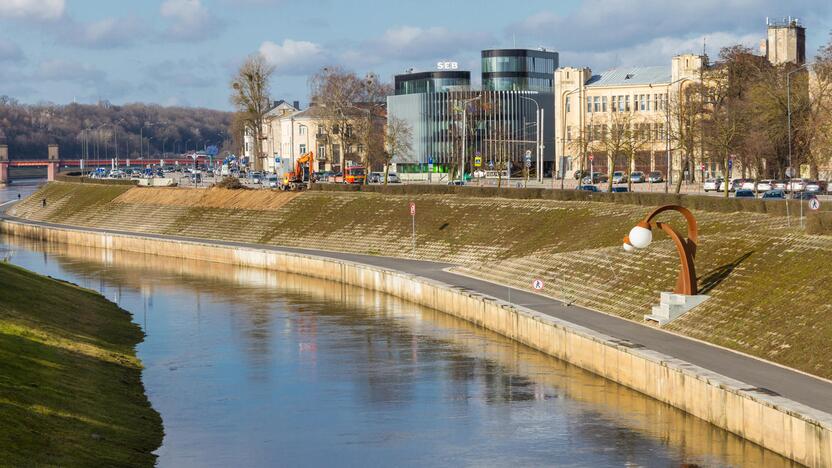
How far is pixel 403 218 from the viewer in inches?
3898

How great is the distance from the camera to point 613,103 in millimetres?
155375

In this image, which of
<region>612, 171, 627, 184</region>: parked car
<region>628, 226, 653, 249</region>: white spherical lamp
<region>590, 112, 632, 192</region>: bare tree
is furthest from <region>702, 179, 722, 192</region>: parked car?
<region>628, 226, 653, 249</region>: white spherical lamp

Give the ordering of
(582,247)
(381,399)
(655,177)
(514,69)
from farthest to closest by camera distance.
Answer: (514,69)
(655,177)
(582,247)
(381,399)

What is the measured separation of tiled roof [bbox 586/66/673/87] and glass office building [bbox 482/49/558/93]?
80.2ft

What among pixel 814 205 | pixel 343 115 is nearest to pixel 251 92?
pixel 343 115

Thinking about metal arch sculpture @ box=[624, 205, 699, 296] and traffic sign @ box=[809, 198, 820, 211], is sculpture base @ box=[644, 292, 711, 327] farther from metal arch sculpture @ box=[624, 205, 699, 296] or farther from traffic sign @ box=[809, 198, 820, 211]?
traffic sign @ box=[809, 198, 820, 211]

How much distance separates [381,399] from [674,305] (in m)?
12.9

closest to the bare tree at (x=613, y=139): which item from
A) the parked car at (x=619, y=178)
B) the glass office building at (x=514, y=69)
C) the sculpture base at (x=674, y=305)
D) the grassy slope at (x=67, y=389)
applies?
the parked car at (x=619, y=178)

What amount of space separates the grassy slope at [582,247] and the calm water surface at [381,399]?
16.3ft

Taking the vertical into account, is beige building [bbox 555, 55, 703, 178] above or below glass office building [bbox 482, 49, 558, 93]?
below

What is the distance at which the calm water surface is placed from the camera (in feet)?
126

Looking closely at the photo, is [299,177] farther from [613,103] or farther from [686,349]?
[686,349]

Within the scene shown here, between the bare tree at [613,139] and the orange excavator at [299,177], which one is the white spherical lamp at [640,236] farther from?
the orange excavator at [299,177]

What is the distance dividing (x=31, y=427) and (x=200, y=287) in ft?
169
